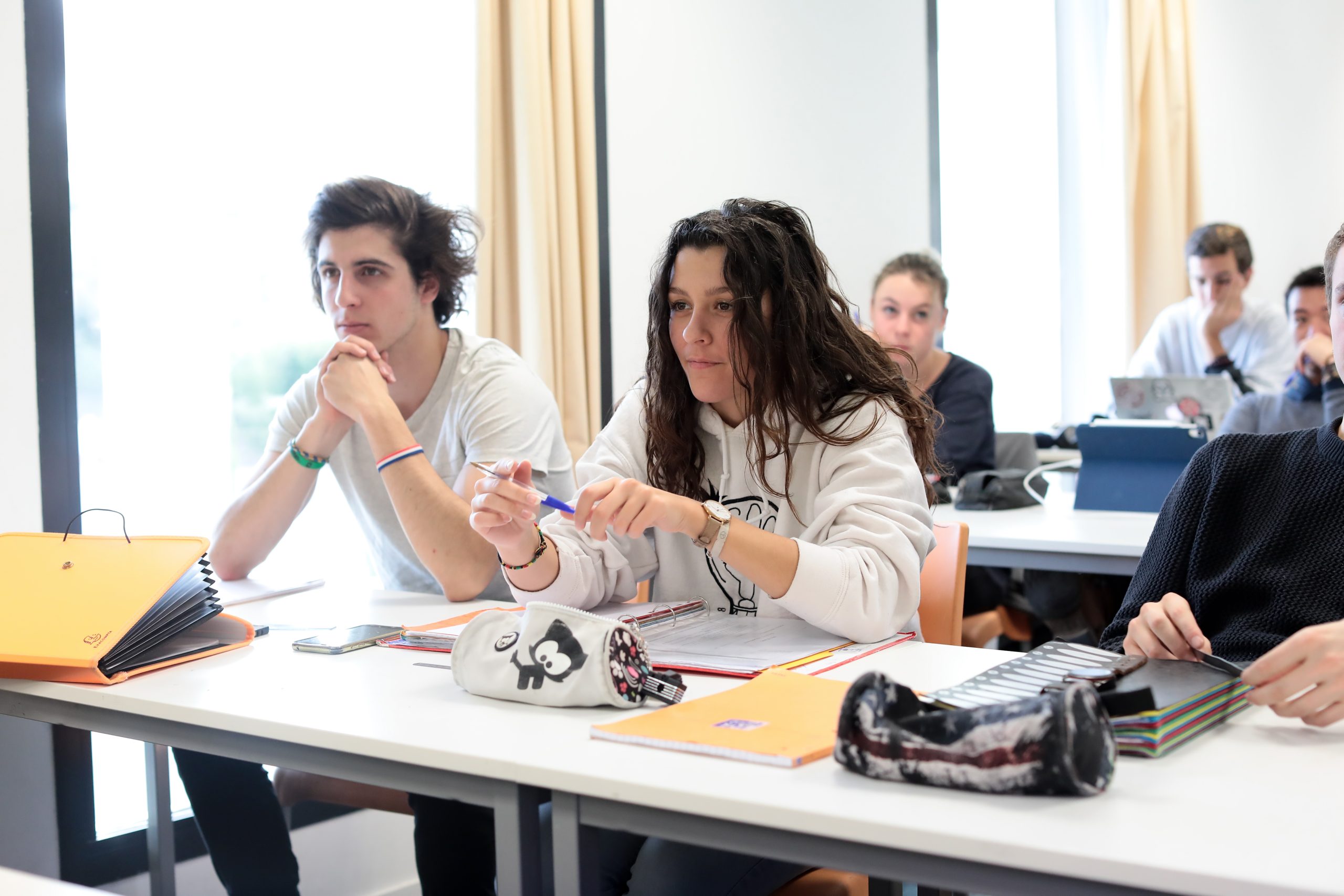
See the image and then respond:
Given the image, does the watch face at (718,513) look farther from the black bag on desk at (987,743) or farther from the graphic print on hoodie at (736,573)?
the black bag on desk at (987,743)

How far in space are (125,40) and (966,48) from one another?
4.14 meters

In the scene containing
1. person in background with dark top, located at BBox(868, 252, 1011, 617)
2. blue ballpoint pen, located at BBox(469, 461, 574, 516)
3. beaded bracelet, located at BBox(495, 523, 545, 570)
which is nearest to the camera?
blue ballpoint pen, located at BBox(469, 461, 574, 516)

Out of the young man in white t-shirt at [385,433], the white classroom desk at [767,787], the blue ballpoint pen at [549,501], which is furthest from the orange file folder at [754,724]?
the young man in white t-shirt at [385,433]

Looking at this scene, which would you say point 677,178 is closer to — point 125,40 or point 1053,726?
point 125,40

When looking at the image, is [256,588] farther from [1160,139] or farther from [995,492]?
[1160,139]

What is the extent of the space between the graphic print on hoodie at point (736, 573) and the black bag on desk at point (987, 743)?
736mm

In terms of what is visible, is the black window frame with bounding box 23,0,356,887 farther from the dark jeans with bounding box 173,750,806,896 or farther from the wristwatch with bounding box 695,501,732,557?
the wristwatch with bounding box 695,501,732,557

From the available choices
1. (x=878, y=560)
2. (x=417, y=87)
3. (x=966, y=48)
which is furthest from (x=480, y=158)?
(x=966, y=48)

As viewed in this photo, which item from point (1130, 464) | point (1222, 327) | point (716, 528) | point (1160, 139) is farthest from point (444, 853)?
point (1160, 139)

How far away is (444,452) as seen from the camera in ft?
6.93

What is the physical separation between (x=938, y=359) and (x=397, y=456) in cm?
213

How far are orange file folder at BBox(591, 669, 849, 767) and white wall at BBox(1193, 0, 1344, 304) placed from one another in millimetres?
5347

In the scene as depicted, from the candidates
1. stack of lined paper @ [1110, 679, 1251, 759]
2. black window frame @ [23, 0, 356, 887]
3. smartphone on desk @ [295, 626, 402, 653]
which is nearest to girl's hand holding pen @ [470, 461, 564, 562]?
smartphone on desk @ [295, 626, 402, 653]

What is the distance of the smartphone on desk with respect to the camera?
4.78 ft
